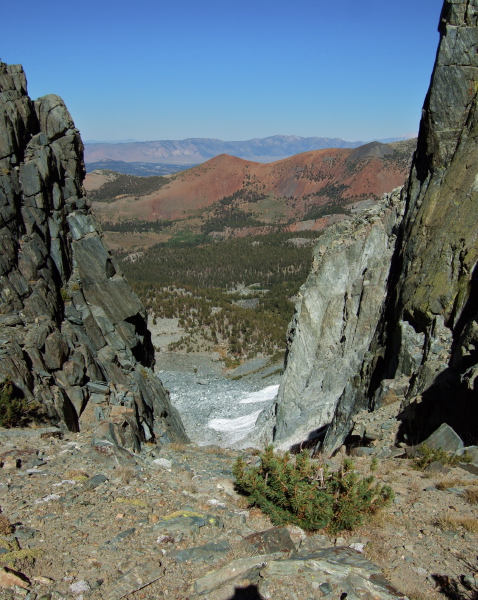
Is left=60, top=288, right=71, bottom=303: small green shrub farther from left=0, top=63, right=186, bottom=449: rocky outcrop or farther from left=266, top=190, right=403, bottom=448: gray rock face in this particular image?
left=266, top=190, right=403, bottom=448: gray rock face

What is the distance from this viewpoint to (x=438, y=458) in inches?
331

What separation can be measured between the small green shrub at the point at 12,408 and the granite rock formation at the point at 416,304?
833 centimetres

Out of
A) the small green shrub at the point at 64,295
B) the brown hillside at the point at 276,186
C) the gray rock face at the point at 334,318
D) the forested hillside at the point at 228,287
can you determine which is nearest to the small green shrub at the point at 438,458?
the gray rock face at the point at 334,318

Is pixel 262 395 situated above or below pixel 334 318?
below

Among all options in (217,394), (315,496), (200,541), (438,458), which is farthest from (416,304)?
(217,394)

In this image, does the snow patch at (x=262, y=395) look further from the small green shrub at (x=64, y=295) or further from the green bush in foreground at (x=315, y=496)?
the green bush in foreground at (x=315, y=496)

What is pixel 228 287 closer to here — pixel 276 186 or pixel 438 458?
pixel 438 458

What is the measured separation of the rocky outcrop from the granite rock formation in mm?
6263

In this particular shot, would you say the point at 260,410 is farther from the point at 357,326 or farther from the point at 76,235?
the point at 76,235

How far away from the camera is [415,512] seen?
6754mm

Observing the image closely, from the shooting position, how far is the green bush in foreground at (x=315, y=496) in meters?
6.38

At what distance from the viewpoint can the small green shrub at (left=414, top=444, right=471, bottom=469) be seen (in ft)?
27.2

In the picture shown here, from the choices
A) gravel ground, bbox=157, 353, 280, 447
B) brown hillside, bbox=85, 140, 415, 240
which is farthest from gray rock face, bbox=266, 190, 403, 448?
brown hillside, bbox=85, 140, 415, 240

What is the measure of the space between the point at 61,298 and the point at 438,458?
40.2 ft
